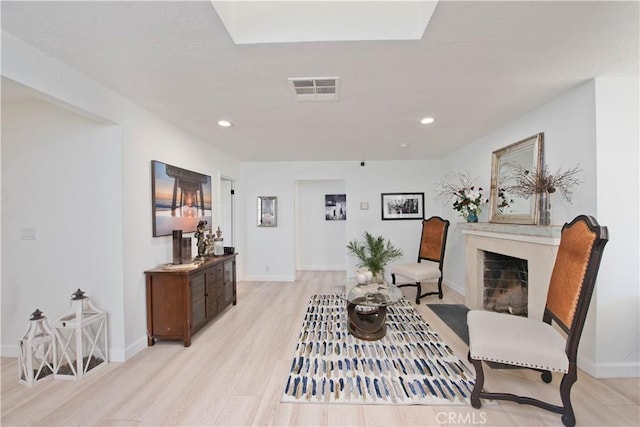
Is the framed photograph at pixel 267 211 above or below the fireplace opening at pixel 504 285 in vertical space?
above

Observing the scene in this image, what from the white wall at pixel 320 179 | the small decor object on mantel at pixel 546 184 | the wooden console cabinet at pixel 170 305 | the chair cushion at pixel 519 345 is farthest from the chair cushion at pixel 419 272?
the wooden console cabinet at pixel 170 305

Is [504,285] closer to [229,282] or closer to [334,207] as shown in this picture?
[229,282]

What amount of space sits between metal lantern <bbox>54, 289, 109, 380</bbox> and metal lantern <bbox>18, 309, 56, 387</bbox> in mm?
65

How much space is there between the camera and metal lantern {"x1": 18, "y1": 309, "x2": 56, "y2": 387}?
208 cm

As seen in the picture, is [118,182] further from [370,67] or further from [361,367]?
[361,367]

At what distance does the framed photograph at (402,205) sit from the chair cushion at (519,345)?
3371 mm

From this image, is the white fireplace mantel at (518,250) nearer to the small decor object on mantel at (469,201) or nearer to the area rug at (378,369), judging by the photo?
the small decor object on mantel at (469,201)

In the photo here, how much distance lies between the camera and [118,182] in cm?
238

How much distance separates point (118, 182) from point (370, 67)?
2271 mm

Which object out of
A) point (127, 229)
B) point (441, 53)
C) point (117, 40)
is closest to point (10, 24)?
point (117, 40)

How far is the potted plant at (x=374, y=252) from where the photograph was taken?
15.9 feet

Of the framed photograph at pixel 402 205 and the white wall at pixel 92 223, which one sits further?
the framed photograph at pixel 402 205

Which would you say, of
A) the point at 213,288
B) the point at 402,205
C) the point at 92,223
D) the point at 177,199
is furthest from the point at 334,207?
the point at 92,223

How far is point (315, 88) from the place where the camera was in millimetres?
2215
